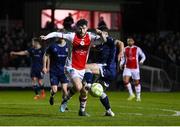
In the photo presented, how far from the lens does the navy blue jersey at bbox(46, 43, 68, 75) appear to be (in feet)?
77.8

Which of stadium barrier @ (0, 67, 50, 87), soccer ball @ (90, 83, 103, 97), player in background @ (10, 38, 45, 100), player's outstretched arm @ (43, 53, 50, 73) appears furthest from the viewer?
stadium barrier @ (0, 67, 50, 87)

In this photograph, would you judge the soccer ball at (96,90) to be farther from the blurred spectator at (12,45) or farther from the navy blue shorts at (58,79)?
the blurred spectator at (12,45)

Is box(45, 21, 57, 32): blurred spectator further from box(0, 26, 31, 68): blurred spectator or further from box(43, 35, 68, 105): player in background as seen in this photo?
box(43, 35, 68, 105): player in background

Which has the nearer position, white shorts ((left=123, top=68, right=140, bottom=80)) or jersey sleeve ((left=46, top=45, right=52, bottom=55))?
jersey sleeve ((left=46, top=45, right=52, bottom=55))

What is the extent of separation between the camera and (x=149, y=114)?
66.7 ft

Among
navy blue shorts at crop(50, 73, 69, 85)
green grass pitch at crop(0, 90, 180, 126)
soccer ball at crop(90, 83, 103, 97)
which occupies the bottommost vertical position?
green grass pitch at crop(0, 90, 180, 126)

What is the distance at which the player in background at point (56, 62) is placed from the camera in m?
23.7

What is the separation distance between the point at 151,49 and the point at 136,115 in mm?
25669

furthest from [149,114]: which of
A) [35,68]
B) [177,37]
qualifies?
[177,37]

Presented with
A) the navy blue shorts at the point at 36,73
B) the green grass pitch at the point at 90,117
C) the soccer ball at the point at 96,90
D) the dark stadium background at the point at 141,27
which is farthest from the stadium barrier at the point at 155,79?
the soccer ball at the point at 96,90

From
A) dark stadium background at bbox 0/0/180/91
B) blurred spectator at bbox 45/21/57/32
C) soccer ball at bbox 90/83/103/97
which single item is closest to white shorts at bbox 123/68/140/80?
dark stadium background at bbox 0/0/180/91

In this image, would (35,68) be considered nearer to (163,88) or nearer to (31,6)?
(163,88)

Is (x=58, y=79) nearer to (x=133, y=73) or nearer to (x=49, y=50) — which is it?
(x=49, y=50)

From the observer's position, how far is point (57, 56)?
24.0 m
